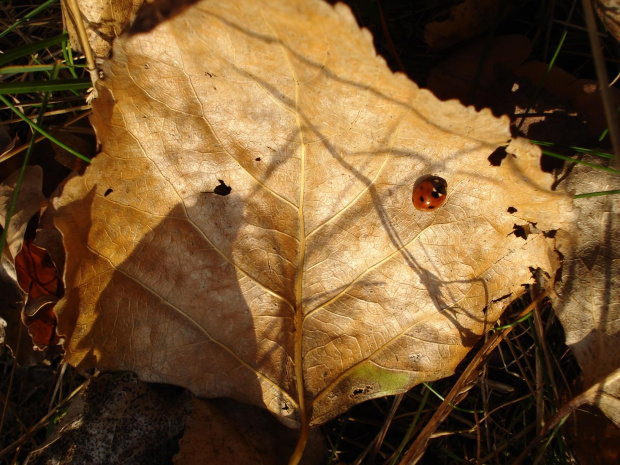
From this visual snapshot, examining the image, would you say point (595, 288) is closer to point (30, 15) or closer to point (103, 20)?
point (103, 20)

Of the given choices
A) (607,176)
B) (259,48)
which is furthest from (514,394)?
(259,48)

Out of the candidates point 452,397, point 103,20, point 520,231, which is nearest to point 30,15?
point 103,20

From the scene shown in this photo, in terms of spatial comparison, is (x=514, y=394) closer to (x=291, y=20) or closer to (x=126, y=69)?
(x=291, y=20)

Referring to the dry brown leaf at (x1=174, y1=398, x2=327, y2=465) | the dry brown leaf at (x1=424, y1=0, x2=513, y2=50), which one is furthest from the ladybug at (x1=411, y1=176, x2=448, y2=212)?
the dry brown leaf at (x1=174, y1=398, x2=327, y2=465)

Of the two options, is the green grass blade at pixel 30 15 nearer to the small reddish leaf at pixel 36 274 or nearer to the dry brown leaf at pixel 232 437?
the small reddish leaf at pixel 36 274

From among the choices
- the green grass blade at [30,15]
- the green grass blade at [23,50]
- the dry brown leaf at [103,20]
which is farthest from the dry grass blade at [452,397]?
the green grass blade at [30,15]

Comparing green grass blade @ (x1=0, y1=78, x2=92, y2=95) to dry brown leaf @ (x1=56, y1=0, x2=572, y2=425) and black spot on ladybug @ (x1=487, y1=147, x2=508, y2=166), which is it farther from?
black spot on ladybug @ (x1=487, y1=147, x2=508, y2=166)

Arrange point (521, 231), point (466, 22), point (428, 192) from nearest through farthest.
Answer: point (428, 192), point (521, 231), point (466, 22)
